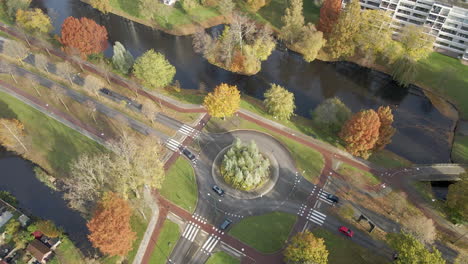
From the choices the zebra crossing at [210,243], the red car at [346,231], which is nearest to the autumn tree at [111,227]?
the zebra crossing at [210,243]

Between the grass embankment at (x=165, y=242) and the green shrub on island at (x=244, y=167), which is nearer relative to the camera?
the grass embankment at (x=165, y=242)

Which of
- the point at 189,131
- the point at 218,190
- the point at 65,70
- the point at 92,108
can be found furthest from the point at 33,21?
the point at 218,190

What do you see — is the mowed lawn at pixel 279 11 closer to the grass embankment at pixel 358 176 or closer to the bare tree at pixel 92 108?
the grass embankment at pixel 358 176

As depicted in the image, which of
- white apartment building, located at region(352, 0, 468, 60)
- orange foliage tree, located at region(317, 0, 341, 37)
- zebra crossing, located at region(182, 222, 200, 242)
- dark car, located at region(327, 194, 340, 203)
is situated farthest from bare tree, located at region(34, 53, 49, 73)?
white apartment building, located at region(352, 0, 468, 60)

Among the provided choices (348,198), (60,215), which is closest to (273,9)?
(348,198)

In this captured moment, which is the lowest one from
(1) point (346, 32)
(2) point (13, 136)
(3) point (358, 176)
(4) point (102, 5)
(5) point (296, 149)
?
(2) point (13, 136)

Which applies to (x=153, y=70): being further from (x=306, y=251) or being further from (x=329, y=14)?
(x=306, y=251)
